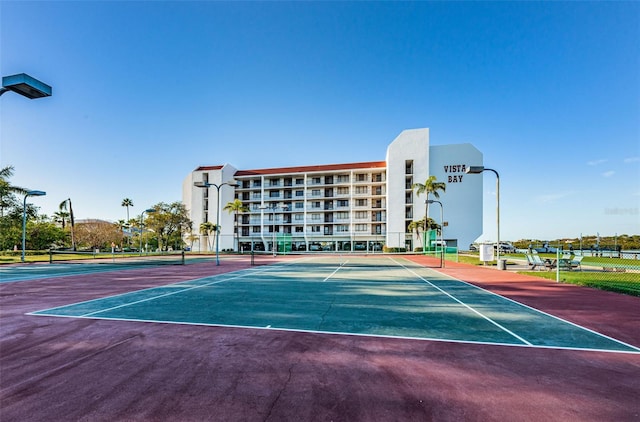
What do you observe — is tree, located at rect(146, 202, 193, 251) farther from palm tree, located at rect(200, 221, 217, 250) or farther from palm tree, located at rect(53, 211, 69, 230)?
palm tree, located at rect(53, 211, 69, 230)

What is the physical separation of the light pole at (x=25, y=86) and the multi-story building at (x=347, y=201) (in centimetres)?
Result: 4722

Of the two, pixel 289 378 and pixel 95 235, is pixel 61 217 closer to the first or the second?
pixel 95 235

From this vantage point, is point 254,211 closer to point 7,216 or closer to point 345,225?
point 345,225

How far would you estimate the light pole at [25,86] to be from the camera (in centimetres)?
618

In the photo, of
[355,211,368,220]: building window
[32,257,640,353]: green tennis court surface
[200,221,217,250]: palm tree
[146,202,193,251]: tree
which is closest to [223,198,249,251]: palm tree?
[200,221,217,250]: palm tree

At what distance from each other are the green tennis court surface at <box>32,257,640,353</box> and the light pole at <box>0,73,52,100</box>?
5.67m

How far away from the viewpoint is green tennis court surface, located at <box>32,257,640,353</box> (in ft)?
21.9

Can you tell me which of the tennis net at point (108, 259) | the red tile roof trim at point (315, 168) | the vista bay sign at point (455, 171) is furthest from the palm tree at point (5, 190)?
the vista bay sign at point (455, 171)

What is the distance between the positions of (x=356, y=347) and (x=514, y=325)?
4.44 metres

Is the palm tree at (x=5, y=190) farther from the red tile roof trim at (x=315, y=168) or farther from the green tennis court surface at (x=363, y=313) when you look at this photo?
the red tile roof trim at (x=315, y=168)

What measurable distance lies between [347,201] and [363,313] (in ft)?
195

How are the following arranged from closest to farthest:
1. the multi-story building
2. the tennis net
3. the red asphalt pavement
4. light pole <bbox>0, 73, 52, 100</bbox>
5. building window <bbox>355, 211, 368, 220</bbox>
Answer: the red asphalt pavement → light pole <bbox>0, 73, 52, 100</bbox> → the tennis net → the multi-story building → building window <bbox>355, 211, 368, 220</bbox>

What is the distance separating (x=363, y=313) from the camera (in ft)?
28.1

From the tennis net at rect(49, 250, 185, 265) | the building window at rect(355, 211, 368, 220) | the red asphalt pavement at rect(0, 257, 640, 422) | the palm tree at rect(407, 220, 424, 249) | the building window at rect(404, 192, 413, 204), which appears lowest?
the tennis net at rect(49, 250, 185, 265)
